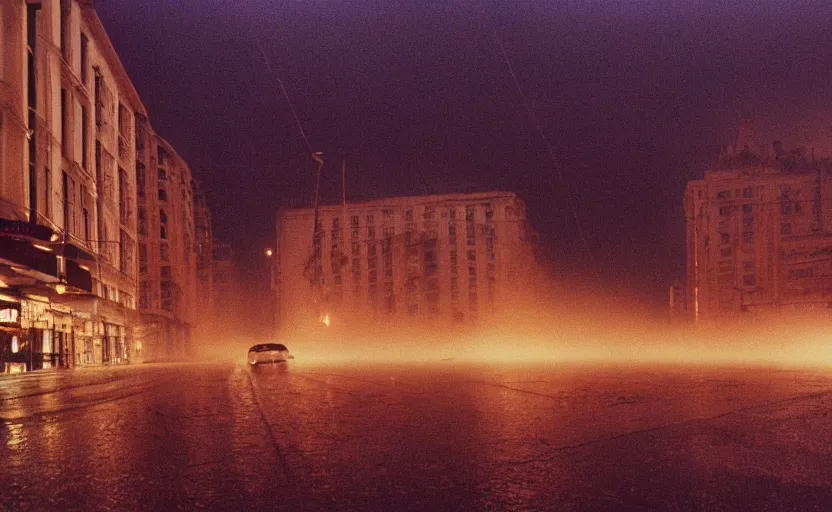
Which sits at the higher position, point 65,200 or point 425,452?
point 65,200

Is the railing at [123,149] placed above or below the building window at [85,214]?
above

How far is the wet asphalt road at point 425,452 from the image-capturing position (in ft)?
17.4

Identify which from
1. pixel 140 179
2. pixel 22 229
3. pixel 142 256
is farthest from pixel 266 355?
pixel 140 179

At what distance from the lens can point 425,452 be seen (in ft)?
23.8

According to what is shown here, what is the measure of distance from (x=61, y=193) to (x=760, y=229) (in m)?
71.9

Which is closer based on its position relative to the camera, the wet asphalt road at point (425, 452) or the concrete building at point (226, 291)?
the wet asphalt road at point (425, 452)

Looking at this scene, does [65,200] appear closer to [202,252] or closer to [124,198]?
[124,198]

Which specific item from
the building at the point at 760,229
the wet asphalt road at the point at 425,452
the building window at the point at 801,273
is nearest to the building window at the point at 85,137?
the wet asphalt road at the point at 425,452

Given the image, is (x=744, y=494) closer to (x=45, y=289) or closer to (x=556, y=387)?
(x=556, y=387)

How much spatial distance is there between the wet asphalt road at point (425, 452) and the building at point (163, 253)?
4429cm

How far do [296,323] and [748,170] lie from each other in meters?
55.8

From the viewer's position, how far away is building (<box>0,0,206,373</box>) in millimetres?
25125

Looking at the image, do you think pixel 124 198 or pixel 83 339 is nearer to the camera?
pixel 83 339

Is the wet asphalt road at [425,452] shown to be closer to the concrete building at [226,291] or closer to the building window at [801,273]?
the building window at [801,273]
